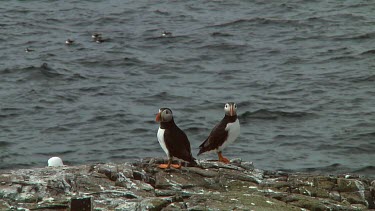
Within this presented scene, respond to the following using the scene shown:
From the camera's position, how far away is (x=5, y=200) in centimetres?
1366

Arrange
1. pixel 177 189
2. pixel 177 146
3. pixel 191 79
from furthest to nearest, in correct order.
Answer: pixel 191 79 < pixel 177 146 < pixel 177 189

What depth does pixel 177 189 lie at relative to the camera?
14648 millimetres

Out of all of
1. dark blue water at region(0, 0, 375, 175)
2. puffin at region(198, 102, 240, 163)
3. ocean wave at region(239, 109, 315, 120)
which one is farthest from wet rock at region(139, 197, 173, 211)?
ocean wave at region(239, 109, 315, 120)

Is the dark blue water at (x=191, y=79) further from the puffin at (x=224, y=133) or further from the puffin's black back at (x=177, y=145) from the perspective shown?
the puffin's black back at (x=177, y=145)

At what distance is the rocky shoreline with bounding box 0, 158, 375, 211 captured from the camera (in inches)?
532

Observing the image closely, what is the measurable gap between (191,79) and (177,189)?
52.7ft

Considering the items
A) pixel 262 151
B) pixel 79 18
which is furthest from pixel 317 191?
pixel 79 18

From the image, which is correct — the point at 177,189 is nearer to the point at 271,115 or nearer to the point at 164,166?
the point at 164,166

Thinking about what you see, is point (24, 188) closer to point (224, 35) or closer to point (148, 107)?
point (148, 107)

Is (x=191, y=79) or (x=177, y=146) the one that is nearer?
(x=177, y=146)

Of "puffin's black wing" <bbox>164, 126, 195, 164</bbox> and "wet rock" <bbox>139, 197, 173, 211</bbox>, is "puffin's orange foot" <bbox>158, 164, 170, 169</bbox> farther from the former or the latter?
"wet rock" <bbox>139, 197, 173, 211</bbox>

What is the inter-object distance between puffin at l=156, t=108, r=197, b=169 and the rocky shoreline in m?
0.20

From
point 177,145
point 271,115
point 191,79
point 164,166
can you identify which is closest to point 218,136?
point 177,145

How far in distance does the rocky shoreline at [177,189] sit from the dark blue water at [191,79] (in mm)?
6685
